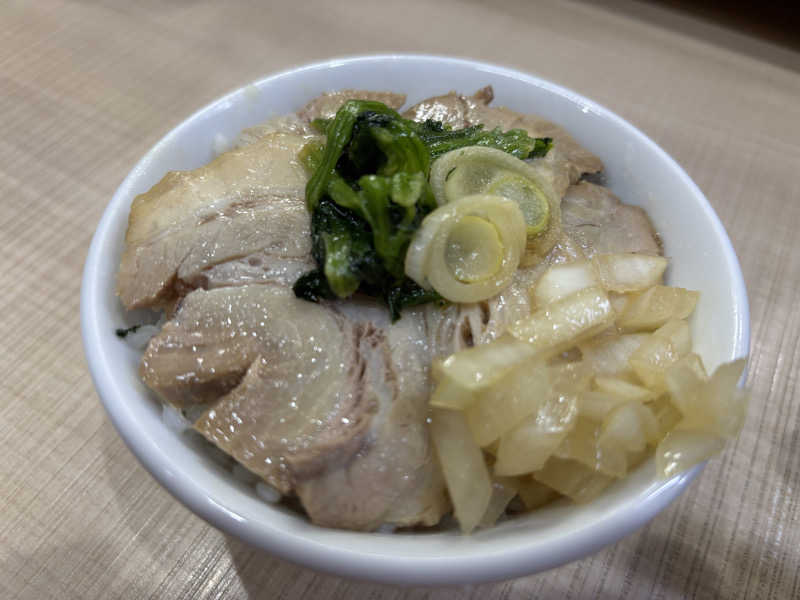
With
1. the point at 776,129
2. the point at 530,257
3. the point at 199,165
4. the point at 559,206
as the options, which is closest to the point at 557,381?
the point at 530,257

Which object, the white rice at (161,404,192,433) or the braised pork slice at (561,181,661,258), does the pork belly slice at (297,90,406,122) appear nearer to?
the braised pork slice at (561,181,661,258)

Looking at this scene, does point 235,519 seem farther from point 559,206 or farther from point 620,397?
point 559,206

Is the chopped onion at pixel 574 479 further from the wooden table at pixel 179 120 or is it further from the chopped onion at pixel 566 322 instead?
the wooden table at pixel 179 120

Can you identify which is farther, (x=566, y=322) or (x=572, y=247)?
(x=572, y=247)

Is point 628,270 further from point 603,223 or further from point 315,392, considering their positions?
point 315,392

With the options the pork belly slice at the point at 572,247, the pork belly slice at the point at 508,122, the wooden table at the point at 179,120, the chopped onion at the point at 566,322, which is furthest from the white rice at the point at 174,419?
the pork belly slice at the point at 508,122

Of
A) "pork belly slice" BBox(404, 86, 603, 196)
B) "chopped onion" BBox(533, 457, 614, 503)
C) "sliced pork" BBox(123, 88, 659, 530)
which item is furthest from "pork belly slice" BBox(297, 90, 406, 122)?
"chopped onion" BBox(533, 457, 614, 503)

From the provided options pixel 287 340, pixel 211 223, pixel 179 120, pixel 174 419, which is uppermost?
pixel 211 223

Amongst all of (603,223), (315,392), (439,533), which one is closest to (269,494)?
(315,392)
